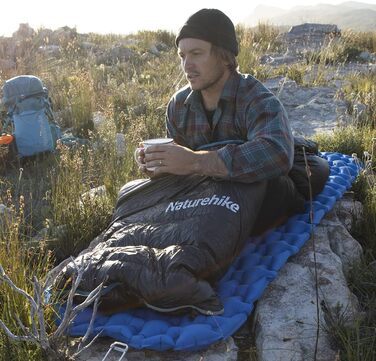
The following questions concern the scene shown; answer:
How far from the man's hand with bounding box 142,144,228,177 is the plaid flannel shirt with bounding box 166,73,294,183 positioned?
0.19ft

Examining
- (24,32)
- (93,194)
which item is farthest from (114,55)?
(93,194)

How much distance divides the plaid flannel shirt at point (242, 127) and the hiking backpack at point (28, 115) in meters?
2.26

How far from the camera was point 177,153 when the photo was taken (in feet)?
9.33

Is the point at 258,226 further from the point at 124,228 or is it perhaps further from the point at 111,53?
the point at 111,53

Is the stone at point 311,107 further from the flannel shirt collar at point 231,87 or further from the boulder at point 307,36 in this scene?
the boulder at point 307,36

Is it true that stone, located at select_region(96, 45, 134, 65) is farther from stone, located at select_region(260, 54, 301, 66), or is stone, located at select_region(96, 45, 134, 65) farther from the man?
the man

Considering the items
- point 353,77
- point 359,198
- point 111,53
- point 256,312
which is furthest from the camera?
point 111,53

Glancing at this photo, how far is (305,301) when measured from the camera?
2529mm

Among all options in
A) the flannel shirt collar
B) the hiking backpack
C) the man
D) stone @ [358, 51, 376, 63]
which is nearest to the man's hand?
the man

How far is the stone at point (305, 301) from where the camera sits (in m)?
2.21

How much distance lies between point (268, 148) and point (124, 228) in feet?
3.18

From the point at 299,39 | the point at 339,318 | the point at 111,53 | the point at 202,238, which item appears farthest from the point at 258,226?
the point at 299,39

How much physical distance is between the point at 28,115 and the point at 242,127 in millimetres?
3030

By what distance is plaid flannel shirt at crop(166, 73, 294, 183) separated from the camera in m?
2.81
